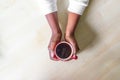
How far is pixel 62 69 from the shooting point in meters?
1.29

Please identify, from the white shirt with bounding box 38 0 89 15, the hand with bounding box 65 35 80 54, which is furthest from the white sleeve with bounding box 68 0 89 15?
the hand with bounding box 65 35 80 54

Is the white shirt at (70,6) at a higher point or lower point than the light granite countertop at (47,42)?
higher

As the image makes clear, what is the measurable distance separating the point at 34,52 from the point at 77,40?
198 mm

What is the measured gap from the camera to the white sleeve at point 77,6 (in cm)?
123

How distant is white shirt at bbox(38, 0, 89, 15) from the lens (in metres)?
1.23

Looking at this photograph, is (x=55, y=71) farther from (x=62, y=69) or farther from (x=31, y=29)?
(x=31, y=29)

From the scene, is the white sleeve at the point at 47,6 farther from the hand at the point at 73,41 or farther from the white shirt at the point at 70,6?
the hand at the point at 73,41

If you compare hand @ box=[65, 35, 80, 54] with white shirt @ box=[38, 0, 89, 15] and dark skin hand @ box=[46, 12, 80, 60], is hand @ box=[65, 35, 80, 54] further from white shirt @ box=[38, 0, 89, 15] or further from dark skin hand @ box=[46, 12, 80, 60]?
white shirt @ box=[38, 0, 89, 15]

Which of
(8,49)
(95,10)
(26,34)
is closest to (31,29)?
(26,34)

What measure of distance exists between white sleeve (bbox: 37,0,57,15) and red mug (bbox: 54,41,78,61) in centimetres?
15

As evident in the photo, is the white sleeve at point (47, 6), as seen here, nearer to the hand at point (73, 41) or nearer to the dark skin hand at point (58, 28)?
the dark skin hand at point (58, 28)

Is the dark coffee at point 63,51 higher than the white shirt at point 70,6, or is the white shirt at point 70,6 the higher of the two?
the white shirt at point 70,6

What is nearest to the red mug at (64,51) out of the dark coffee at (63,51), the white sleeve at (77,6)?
the dark coffee at (63,51)

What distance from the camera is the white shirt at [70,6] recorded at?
1228 mm
